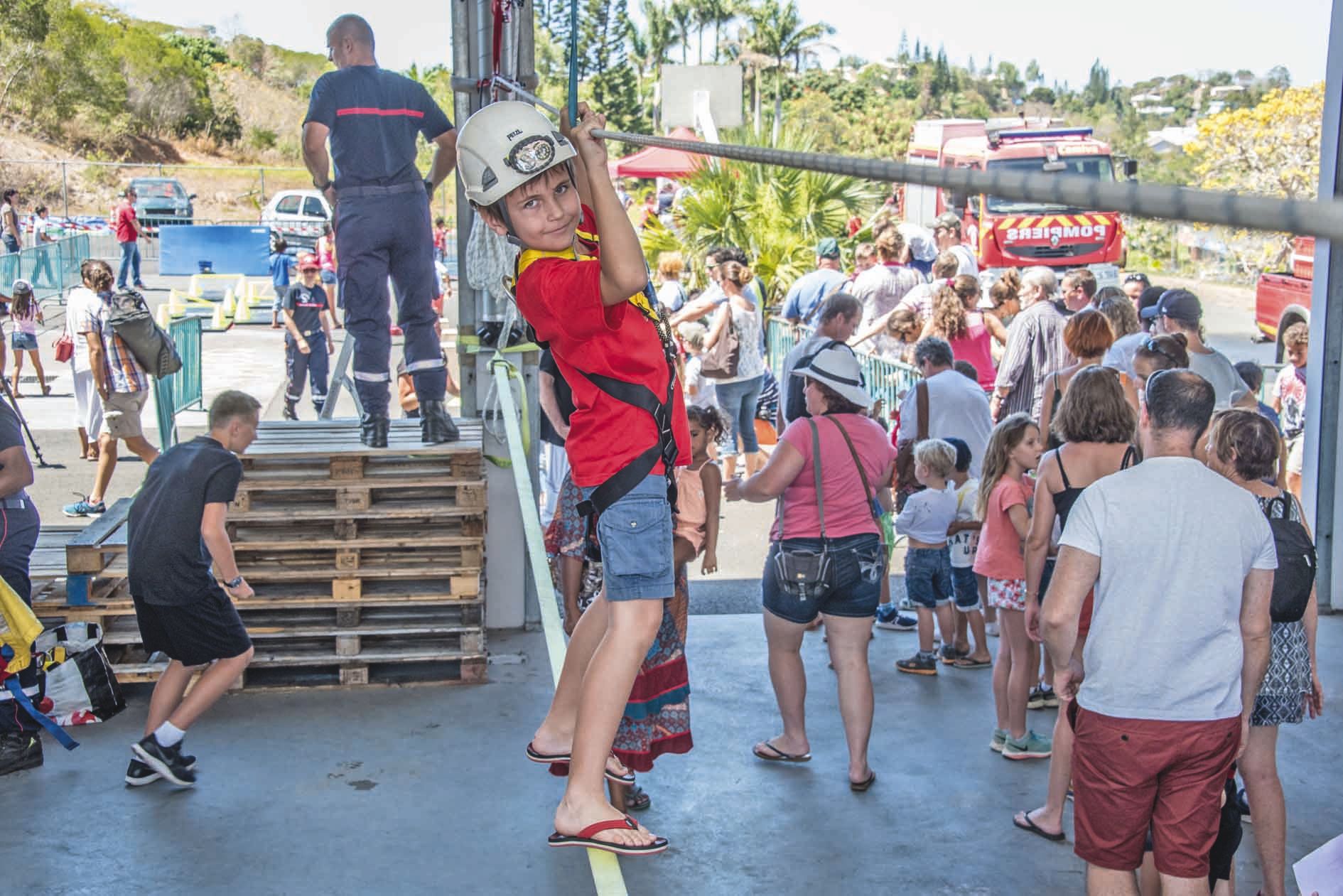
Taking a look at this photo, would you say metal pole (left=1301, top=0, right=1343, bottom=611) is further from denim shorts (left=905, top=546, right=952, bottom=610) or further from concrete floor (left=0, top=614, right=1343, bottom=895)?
denim shorts (left=905, top=546, right=952, bottom=610)

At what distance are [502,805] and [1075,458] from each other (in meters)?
2.86

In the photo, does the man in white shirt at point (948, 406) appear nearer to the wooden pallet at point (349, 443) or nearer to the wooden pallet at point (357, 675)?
the wooden pallet at point (349, 443)

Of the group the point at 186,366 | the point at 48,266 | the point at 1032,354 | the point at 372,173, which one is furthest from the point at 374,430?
the point at 48,266

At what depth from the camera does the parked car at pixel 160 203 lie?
123 feet

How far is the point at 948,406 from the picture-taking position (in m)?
7.73

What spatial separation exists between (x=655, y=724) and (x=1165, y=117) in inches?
5381

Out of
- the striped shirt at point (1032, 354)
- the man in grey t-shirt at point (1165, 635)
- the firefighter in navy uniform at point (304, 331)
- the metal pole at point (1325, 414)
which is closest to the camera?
the man in grey t-shirt at point (1165, 635)

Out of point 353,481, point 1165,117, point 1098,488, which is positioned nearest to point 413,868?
point 353,481

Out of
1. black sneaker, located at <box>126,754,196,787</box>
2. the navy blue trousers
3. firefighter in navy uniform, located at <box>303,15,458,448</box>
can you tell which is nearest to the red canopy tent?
the navy blue trousers

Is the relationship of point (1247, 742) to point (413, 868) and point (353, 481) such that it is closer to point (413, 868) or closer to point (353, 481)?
point (413, 868)

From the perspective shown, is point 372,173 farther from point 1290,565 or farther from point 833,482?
point 1290,565

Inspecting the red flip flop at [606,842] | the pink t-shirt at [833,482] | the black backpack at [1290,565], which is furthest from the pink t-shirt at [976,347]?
the red flip flop at [606,842]

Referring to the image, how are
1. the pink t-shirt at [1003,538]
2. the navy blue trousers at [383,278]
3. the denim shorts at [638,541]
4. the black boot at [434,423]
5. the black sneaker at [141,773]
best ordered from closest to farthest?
the denim shorts at [638,541] → the black sneaker at [141,773] → the pink t-shirt at [1003,538] → the navy blue trousers at [383,278] → the black boot at [434,423]

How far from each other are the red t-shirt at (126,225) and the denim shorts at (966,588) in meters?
24.7
